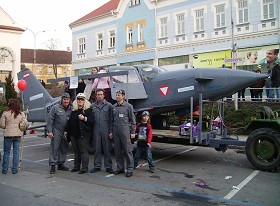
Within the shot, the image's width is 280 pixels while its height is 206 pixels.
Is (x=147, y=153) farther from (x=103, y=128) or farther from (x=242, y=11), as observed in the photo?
(x=242, y=11)

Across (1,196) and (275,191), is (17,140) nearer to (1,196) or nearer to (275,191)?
(1,196)

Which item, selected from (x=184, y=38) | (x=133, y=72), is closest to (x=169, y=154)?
(x=133, y=72)

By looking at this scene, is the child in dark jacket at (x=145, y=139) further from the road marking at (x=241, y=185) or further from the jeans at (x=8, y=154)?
the jeans at (x=8, y=154)

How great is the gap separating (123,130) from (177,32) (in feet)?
69.3

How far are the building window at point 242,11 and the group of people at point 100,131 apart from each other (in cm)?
1791

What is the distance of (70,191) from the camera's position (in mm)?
6344

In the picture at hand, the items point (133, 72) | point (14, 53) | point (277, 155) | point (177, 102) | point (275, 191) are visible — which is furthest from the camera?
point (14, 53)

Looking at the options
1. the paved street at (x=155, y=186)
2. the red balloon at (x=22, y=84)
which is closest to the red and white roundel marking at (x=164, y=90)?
the paved street at (x=155, y=186)

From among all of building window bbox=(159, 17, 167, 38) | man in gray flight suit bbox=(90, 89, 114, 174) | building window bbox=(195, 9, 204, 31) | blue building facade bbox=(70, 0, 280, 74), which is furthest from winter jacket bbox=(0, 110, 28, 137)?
building window bbox=(159, 17, 167, 38)

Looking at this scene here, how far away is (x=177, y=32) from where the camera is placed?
27.3 metres

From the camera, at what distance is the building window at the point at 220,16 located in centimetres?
2431

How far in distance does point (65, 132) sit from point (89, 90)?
113 inches

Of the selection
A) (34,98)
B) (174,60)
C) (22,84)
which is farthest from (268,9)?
(22,84)

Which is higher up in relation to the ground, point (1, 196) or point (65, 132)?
point (65, 132)
